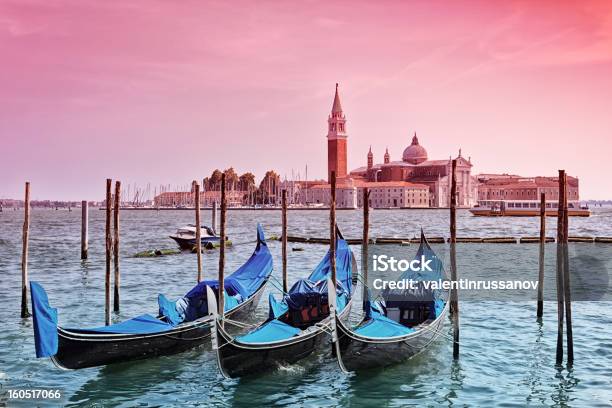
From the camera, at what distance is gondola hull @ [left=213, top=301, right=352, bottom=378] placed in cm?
771

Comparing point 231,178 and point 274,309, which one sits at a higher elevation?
point 231,178

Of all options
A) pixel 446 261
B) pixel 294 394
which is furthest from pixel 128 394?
pixel 446 261

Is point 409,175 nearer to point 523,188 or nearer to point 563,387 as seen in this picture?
point 523,188

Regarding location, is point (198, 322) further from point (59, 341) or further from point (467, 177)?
point (467, 177)

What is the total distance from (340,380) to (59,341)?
3423mm

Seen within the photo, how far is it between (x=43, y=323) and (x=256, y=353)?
244 cm

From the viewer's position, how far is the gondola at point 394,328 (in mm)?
7992

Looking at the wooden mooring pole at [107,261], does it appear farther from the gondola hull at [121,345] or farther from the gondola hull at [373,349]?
the gondola hull at [373,349]

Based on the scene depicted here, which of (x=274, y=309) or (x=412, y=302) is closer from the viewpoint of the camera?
(x=274, y=309)

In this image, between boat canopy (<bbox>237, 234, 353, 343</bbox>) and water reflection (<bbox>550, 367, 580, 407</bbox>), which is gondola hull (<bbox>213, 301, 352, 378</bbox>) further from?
water reflection (<bbox>550, 367, 580, 407</bbox>)

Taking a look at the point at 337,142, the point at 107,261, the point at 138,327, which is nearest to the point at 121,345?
the point at 138,327

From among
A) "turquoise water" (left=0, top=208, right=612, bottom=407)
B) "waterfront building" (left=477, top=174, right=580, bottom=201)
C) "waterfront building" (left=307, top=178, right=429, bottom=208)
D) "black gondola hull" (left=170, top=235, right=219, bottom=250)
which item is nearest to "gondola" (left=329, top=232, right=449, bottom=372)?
"turquoise water" (left=0, top=208, right=612, bottom=407)

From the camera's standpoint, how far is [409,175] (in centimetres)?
11212

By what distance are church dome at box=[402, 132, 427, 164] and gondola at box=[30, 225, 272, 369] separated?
10675 cm
